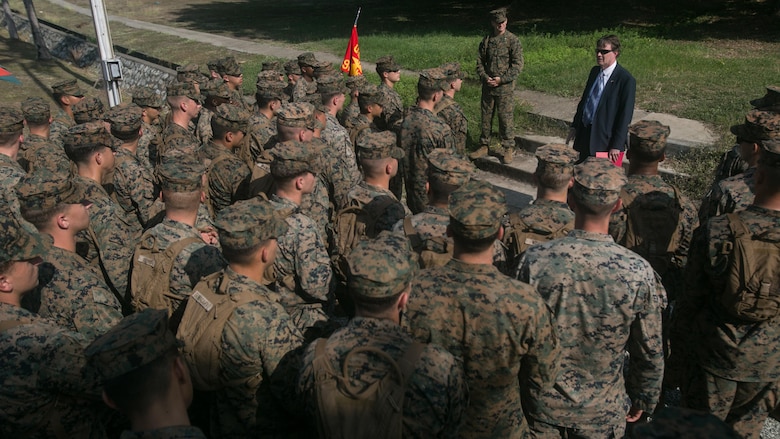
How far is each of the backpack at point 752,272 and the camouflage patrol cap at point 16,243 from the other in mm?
4110

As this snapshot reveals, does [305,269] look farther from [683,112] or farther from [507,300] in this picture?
[683,112]

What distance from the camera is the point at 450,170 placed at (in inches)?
175

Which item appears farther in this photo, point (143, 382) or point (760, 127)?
point (760, 127)

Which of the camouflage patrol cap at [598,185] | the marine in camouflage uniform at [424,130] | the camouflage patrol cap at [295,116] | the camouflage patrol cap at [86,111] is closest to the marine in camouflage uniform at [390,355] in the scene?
the camouflage patrol cap at [598,185]

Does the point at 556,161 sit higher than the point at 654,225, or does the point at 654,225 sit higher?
the point at 556,161

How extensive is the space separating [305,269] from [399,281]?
61.5 inches

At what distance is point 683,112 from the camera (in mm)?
10602

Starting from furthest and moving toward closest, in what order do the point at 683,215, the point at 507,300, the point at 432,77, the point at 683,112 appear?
1. the point at 683,112
2. the point at 432,77
3. the point at 683,215
4. the point at 507,300

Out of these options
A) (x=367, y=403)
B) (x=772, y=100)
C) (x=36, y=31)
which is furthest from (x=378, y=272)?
(x=36, y=31)

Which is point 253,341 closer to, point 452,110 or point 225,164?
point 225,164

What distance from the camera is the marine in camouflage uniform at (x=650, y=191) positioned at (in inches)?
195

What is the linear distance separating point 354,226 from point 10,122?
12.6 ft

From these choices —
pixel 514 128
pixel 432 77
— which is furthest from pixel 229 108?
pixel 514 128

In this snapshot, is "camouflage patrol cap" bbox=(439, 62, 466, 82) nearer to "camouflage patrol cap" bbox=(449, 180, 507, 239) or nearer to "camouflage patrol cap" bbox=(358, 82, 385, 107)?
"camouflage patrol cap" bbox=(358, 82, 385, 107)
